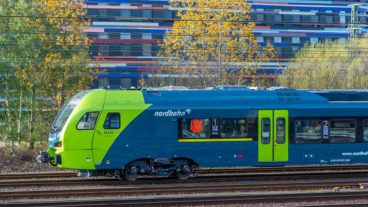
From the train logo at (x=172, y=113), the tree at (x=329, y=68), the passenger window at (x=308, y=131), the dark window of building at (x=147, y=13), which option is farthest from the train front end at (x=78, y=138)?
the dark window of building at (x=147, y=13)

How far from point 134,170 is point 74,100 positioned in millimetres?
3009

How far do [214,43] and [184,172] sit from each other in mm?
18265

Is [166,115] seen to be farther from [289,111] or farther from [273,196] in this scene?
[273,196]

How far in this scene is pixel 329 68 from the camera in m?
42.0

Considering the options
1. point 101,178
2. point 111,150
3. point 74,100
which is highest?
point 74,100

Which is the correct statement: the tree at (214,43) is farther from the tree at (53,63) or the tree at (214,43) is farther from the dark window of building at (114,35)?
the dark window of building at (114,35)

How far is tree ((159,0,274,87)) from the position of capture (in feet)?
122

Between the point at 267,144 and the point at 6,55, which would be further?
the point at 6,55

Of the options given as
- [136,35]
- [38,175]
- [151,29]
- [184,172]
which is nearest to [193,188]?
[184,172]

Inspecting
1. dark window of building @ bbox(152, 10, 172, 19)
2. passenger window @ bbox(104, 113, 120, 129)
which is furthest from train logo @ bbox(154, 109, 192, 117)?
dark window of building @ bbox(152, 10, 172, 19)

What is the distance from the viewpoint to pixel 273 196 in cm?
1574

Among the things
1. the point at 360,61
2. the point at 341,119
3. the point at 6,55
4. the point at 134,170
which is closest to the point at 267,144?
the point at 341,119

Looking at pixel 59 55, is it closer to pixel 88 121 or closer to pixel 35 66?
pixel 35 66

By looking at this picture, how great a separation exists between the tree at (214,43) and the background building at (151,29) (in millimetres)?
20279
